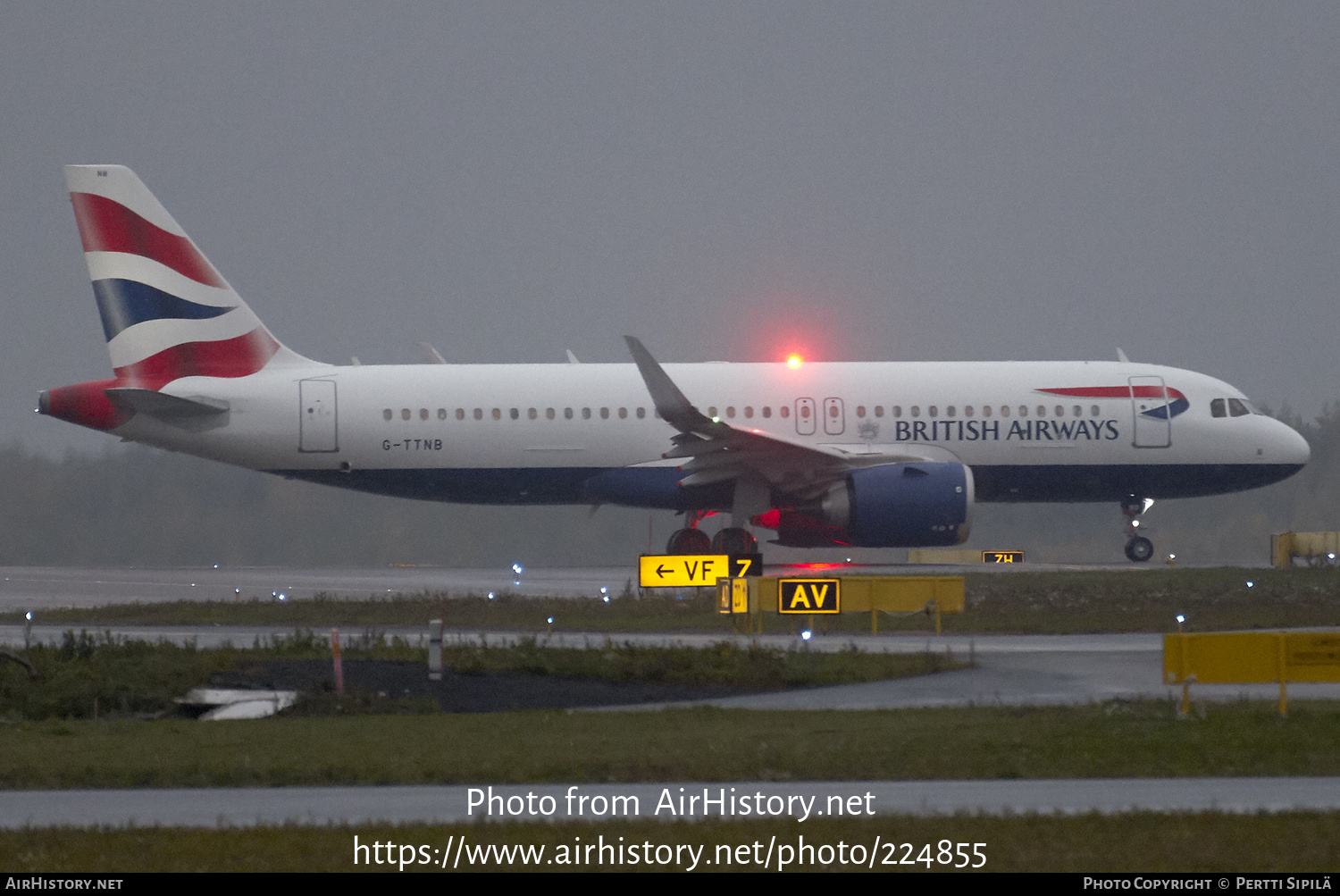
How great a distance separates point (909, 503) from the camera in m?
29.5

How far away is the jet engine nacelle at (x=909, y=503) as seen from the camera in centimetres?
2956

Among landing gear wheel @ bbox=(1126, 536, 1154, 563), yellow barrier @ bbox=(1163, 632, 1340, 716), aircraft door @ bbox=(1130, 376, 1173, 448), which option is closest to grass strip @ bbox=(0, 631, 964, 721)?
yellow barrier @ bbox=(1163, 632, 1340, 716)

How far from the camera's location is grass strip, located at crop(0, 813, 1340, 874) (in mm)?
8664

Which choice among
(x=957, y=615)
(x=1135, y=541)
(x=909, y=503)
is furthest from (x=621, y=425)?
(x=1135, y=541)

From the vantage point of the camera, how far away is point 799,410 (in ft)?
108

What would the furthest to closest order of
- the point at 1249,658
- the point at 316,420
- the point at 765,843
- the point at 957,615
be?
1. the point at 316,420
2. the point at 957,615
3. the point at 1249,658
4. the point at 765,843

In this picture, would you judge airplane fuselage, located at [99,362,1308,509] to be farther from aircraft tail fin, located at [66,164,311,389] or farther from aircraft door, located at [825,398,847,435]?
aircraft tail fin, located at [66,164,311,389]

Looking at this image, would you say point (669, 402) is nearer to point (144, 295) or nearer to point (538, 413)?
point (538, 413)

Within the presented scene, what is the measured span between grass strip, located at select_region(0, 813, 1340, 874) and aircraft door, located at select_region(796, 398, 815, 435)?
22.9 meters

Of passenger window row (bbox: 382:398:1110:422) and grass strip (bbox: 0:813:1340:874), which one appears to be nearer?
grass strip (bbox: 0:813:1340:874)

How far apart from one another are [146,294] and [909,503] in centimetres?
1667

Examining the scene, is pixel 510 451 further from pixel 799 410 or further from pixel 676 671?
pixel 676 671

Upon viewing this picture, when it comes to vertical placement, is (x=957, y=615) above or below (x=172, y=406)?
below
